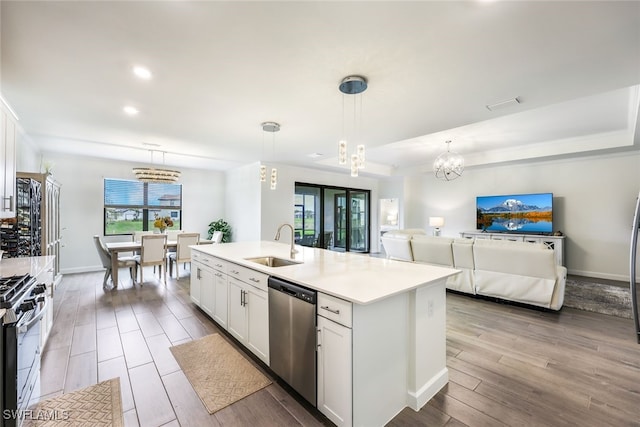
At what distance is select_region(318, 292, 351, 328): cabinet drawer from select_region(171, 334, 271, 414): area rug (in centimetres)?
96

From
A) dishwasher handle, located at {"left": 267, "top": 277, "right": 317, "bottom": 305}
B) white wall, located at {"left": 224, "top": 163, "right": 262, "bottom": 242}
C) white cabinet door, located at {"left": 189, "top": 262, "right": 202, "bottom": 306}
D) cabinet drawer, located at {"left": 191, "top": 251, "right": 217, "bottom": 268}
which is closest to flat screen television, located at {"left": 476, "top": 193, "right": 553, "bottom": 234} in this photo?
white wall, located at {"left": 224, "top": 163, "right": 262, "bottom": 242}

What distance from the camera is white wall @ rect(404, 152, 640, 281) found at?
17.2 ft

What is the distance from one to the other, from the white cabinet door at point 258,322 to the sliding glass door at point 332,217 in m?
4.72

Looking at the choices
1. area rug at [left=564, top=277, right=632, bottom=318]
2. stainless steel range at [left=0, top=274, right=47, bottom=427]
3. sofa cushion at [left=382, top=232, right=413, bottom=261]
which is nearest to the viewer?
stainless steel range at [left=0, top=274, right=47, bottom=427]

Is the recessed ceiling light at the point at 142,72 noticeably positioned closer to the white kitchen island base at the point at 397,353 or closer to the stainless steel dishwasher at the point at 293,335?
the stainless steel dishwasher at the point at 293,335

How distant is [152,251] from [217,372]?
357cm

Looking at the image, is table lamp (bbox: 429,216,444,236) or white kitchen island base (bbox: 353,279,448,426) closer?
white kitchen island base (bbox: 353,279,448,426)

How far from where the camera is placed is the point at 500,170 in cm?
677

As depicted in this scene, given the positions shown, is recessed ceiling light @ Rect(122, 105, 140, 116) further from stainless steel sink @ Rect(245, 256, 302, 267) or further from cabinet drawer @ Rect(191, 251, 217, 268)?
stainless steel sink @ Rect(245, 256, 302, 267)

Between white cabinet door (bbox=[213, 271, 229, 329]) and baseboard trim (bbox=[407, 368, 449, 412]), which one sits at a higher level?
white cabinet door (bbox=[213, 271, 229, 329])

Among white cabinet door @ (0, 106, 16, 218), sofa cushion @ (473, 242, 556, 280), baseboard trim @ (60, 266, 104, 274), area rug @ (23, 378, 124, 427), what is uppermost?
white cabinet door @ (0, 106, 16, 218)

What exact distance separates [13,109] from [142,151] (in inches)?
85.9

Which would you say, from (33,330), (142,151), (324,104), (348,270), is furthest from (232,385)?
(142,151)

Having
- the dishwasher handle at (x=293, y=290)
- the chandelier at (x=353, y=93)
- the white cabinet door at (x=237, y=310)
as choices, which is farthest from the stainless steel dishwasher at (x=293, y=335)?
the chandelier at (x=353, y=93)
